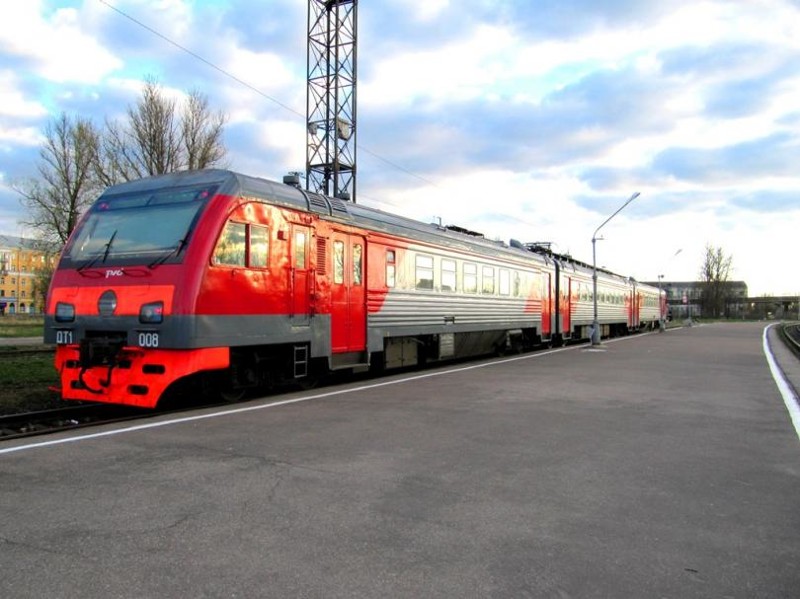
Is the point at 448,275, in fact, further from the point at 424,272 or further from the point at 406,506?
the point at 406,506

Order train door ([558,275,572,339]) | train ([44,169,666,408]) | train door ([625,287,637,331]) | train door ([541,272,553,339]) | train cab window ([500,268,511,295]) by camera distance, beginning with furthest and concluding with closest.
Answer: train door ([625,287,637,331]) → train door ([558,275,572,339]) → train door ([541,272,553,339]) → train cab window ([500,268,511,295]) → train ([44,169,666,408])

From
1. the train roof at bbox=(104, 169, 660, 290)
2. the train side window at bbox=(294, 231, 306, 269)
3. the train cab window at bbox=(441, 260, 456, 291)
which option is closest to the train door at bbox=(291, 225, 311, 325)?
the train side window at bbox=(294, 231, 306, 269)

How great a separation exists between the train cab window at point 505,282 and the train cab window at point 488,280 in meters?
0.74

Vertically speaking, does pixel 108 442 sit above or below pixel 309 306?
below

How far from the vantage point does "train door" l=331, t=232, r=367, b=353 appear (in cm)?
1124

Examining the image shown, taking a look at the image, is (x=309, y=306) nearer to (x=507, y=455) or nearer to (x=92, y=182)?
(x=507, y=455)

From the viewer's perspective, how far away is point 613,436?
7.57 meters

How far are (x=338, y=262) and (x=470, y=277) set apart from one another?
595 cm

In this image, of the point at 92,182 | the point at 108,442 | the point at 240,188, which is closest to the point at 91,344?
the point at 108,442

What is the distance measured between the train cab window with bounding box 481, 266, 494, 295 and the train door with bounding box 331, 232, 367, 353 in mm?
→ 6017

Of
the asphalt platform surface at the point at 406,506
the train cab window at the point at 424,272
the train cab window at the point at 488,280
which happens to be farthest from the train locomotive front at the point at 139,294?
the train cab window at the point at 488,280

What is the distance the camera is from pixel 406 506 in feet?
16.0

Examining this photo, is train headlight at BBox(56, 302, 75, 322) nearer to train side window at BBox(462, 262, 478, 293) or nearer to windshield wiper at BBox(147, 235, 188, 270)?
windshield wiper at BBox(147, 235, 188, 270)

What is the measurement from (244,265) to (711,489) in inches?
255
